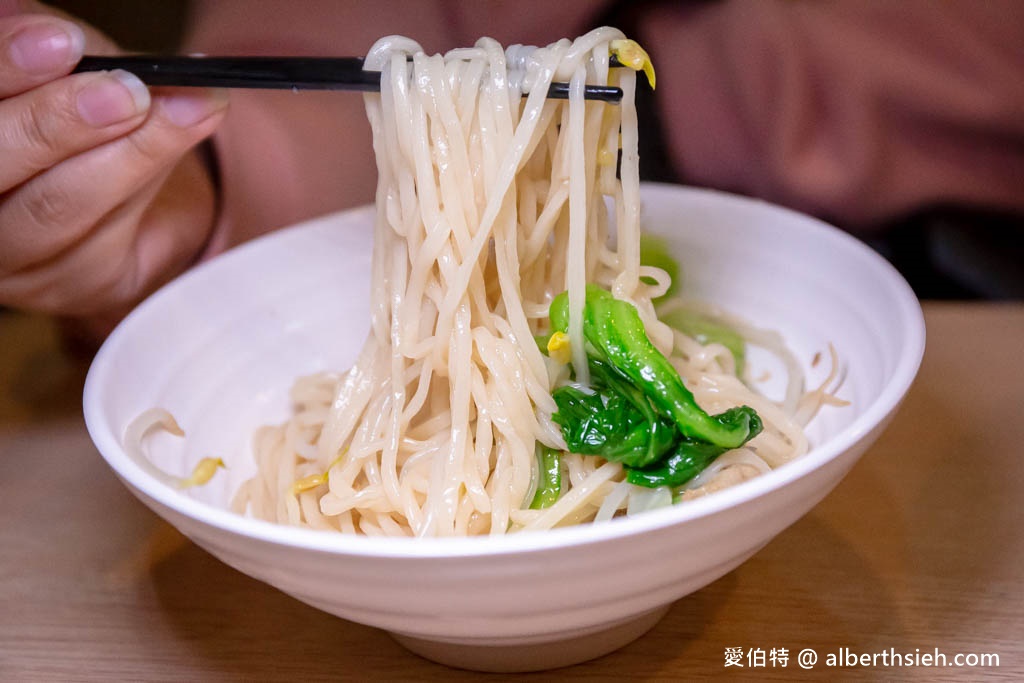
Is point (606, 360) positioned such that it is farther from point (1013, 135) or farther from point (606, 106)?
point (1013, 135)

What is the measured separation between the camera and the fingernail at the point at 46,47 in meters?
1.42

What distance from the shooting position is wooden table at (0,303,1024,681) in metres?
1.25

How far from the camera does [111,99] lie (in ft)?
4.59

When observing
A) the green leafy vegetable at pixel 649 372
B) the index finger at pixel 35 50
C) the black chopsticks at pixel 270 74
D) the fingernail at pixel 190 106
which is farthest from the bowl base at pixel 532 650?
the index finger at pixel 35 50

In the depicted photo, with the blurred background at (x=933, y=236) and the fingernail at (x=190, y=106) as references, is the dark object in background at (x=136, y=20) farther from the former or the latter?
the fingernail at (x=190, y=106)

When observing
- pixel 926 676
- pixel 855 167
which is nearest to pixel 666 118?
pixel 855 167

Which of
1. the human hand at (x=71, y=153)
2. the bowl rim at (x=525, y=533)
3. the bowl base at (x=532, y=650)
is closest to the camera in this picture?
the bowl rim at (x=525, y=533)

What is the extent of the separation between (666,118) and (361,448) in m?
1.37

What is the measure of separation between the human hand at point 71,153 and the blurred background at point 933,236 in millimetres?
734

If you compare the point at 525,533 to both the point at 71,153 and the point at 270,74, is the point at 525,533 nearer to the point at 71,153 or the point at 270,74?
the point at 270,74

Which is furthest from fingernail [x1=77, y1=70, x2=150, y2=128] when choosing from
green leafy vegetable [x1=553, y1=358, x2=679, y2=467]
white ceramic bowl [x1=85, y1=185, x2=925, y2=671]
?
green leafy vegetable [x1=553, y1=358, x2=679, y2=467]

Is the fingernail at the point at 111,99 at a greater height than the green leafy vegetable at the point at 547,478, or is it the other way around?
the fingernail at the point at 111,99

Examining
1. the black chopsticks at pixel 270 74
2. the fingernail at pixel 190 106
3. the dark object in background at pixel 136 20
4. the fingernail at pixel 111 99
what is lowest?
the dark object in background at pixel 136 20

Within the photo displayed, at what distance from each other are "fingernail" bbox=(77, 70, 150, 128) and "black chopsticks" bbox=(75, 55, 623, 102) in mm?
21
